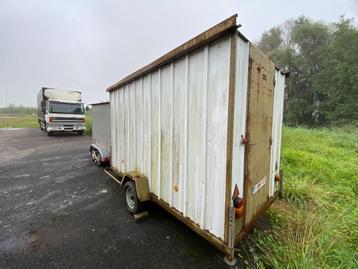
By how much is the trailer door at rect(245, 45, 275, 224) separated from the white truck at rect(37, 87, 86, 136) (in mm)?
13141

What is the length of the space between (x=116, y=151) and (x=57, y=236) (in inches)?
72.4

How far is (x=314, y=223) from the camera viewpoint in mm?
2170

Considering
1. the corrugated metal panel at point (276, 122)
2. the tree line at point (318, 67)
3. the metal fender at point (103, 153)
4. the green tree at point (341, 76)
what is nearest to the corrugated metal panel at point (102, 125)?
the metal fender at point (103, 153)

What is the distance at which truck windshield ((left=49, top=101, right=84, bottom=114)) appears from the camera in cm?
1123

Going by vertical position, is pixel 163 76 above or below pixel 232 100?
above

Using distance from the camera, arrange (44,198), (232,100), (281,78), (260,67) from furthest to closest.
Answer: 1. (44,198)
2. (281,78)
3. (260,67)
4. (232,100)

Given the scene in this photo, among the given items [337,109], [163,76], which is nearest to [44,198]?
[163,76]

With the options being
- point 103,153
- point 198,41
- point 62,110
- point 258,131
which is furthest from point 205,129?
point 62,110

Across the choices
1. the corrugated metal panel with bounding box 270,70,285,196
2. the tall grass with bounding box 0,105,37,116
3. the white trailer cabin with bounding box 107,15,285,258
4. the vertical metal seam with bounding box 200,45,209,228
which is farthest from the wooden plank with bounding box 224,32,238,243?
the tall grass with bounding box 0,105,37,116

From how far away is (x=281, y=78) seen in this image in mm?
2574

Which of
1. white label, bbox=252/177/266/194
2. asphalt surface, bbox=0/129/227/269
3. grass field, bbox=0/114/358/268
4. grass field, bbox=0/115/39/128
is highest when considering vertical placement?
grass field, bbox=0/115/39/128

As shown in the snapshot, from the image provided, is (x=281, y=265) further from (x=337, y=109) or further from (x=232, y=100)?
(x=337, y=109)

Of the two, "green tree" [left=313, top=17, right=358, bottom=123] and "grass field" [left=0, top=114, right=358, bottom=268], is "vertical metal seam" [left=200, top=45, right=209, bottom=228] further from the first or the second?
"green tree" [left=313, top=17, right=358, bottom=123]

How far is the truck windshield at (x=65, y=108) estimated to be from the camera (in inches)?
442
